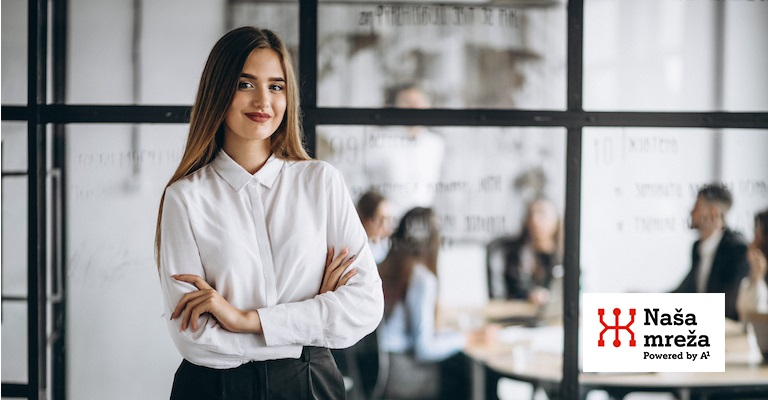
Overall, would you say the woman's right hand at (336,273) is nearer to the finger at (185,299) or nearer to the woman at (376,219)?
the finger at (185,299)

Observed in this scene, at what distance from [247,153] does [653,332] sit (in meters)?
1.87

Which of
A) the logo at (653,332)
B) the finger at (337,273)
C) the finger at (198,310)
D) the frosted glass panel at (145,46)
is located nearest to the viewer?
the finger at (198,310)

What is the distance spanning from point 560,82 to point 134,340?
195 centimetres

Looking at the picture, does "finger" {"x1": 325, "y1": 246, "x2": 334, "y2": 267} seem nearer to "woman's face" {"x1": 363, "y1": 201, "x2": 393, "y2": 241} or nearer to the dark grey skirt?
the dark grey skirt

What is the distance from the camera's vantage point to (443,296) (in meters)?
2.91

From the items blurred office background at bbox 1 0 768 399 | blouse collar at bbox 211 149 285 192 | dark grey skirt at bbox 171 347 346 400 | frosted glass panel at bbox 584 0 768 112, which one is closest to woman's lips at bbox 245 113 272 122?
blouse collar at bbox 211 149 285 192

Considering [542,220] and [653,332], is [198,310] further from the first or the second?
[653,332]

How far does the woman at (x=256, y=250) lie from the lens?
1827mm

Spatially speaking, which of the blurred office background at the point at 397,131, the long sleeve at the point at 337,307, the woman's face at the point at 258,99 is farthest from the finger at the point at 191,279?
the blurred office background at the point at 397,131

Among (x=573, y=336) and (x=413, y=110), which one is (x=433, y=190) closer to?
(x=413, y=110)

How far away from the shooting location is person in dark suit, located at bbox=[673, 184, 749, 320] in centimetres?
298

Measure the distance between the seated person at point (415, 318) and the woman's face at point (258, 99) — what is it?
1055 mm

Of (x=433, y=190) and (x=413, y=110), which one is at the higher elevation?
(x=413, y=110)

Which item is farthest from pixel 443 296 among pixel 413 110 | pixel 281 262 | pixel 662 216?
pixel 281 262
